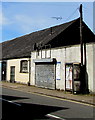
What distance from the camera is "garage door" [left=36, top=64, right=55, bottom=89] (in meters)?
17.6

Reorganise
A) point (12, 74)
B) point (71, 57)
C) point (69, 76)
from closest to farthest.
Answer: point (69, 76)
point (71, 57)
point (12, 74)

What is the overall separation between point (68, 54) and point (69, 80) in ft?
7.20

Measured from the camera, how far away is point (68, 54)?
52.6 ft

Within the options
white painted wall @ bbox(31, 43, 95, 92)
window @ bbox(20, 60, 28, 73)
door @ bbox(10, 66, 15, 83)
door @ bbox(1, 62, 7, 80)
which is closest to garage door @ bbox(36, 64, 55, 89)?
white painted wall @ bbox(31, 43, 95, 92)

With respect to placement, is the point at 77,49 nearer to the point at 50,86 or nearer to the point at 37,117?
the point at 50,86

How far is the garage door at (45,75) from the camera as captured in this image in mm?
17623

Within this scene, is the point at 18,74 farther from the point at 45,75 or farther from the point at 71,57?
the point at 71,57

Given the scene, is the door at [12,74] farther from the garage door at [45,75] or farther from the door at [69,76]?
the door at [69,76]

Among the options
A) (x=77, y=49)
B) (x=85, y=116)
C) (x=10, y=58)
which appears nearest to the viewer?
(x=85, y=116)

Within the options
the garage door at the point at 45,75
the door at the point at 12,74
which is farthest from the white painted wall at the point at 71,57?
the door at the point at 12,74

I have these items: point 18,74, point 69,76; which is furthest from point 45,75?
point 18,74

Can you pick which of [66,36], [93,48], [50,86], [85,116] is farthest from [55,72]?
[85,116]

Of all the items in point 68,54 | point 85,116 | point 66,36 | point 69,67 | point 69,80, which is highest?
point 66,36

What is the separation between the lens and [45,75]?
731 inches
